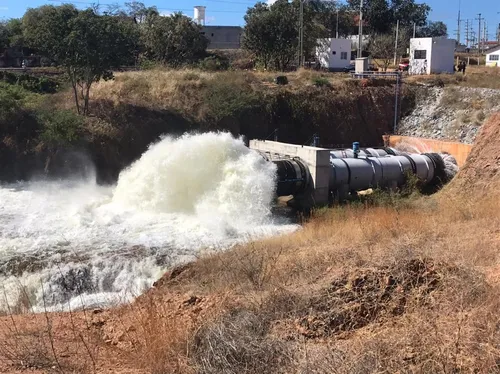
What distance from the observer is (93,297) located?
455 inches

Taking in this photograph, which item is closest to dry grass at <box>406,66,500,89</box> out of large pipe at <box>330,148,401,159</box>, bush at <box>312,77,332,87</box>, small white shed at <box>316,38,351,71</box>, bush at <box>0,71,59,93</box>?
bush at <box>312,77,332,87</box>

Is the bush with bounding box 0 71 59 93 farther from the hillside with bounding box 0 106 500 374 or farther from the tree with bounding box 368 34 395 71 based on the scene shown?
the tree with bounding box 368 34 395 71

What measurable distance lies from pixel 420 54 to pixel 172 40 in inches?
802

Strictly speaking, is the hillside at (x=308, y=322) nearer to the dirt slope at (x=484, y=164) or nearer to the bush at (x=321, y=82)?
the dirt slope at (x=484, y=164)

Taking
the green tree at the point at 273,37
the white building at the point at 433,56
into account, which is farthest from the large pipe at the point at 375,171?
the white building at the point at 433,56

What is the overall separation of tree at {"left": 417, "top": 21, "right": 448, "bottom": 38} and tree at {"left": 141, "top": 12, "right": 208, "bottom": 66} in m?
41.2

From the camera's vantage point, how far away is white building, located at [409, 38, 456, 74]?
4353 centimetres

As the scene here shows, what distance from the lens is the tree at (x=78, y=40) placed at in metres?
23.5

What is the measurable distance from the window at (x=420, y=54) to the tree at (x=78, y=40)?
90.9 feet

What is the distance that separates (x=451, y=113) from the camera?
3030 cm

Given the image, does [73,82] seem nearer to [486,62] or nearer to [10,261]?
[10,261]

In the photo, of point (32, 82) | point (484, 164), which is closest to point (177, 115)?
point (32, 82)

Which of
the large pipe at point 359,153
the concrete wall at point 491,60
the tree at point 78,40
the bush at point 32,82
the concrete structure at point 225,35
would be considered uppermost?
the concrete structure at point 225,35

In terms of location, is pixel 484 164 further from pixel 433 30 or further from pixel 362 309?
pixel 433 30
